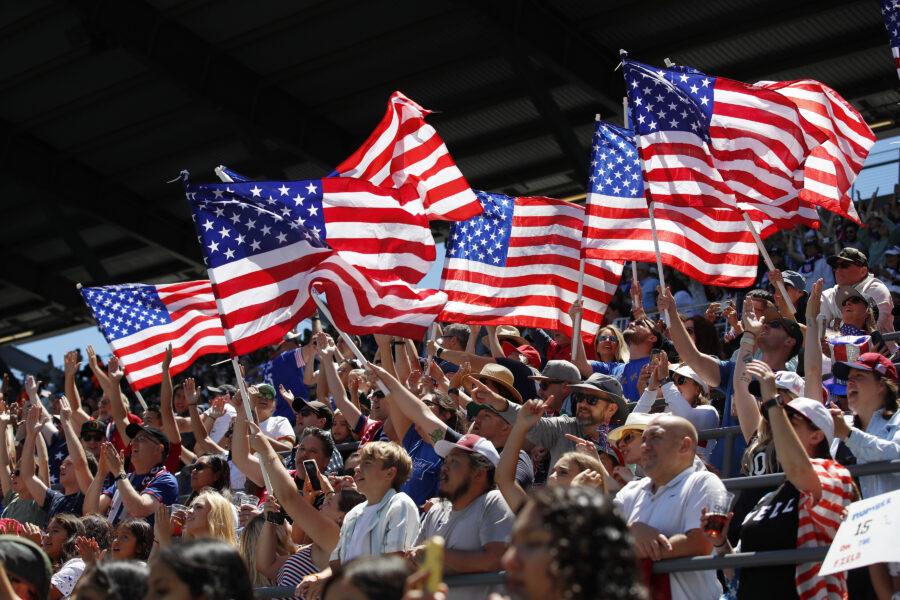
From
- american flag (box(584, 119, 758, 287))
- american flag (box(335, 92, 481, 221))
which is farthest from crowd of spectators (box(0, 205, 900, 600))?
american flag (box(335, 92, 481, 221))

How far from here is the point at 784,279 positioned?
31.0 ft

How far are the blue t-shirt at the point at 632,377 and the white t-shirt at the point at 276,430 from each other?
2883 millimetres

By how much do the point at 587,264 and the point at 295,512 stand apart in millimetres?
4714

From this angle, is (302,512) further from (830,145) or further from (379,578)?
(830,145)

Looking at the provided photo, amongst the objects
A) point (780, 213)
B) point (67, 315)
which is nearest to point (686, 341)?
point (780, 213)

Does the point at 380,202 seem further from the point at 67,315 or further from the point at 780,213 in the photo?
the point at 67,315

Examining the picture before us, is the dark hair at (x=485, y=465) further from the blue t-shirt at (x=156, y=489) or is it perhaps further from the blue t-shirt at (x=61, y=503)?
the blue t-shirt at (x=61, y=503)

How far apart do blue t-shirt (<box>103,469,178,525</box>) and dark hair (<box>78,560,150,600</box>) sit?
432 cm

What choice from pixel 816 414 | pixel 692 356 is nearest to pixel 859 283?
pixel 692 356

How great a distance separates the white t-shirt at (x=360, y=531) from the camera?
18.9 feet

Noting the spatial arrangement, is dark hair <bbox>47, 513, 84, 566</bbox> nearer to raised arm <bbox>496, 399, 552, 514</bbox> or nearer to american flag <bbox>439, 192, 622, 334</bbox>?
american flag <bbox>439, 192, 622, 334</bbox>

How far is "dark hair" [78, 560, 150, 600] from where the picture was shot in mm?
4164

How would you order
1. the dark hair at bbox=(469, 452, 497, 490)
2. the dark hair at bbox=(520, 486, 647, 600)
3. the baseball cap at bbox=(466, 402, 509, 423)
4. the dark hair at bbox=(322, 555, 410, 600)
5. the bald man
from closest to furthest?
1. the dark hair at bbox=(520, 486, 647, 600)
2. the dark hair at bbox=(322, 555, 410, 600)
3. the bald man
4. the dark hair at bbox=(469, 452, 497, 490)
5. the baseball cap at bbox=(466, 402, 509, 423)

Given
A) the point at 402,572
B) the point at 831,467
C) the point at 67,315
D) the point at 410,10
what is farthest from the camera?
the point at 67,315
